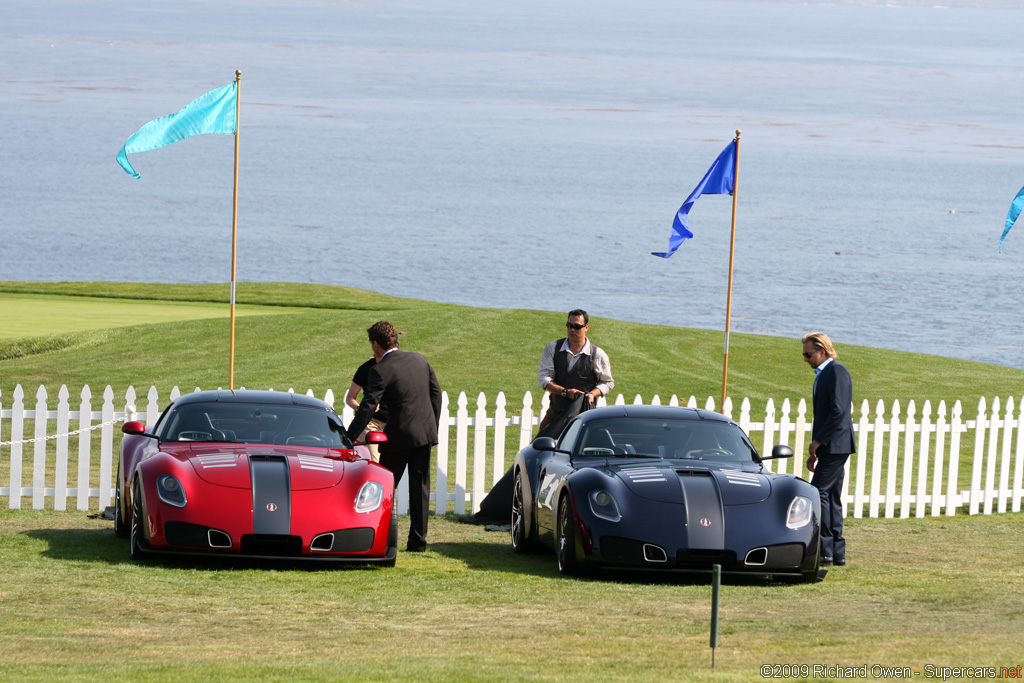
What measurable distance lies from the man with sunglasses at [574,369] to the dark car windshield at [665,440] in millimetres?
1472

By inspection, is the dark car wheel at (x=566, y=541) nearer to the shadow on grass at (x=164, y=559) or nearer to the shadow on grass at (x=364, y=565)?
the shadow on grass at (x=364, y=565)

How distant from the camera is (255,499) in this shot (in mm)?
9055

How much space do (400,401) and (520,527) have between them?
1358 mm

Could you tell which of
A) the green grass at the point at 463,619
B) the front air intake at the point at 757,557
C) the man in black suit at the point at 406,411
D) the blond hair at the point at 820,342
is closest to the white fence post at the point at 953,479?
the green grass at the point at 463,619

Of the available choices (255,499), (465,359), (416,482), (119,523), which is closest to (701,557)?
(416,482)

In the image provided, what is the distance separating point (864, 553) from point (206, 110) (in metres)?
7.98

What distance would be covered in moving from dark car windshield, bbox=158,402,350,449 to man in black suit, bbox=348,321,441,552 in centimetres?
26

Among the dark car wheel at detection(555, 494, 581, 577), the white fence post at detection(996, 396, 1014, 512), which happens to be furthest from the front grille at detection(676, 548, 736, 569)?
the white fence post at detection(996, 396, 1014, 512)

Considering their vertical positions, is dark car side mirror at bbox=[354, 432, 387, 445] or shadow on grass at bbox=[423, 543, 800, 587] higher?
dark car side mirror at bbox=[354, 432, 387, 445]

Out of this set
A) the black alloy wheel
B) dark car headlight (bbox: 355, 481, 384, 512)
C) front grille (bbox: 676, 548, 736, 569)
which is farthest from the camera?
the black alloy wheel

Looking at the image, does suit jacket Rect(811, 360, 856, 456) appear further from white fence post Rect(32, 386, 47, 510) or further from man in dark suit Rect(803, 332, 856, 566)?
white fence post Rect(32, 386, 47, 510)

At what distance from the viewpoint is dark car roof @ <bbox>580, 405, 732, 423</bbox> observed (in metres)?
10.4

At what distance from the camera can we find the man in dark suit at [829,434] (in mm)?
10070

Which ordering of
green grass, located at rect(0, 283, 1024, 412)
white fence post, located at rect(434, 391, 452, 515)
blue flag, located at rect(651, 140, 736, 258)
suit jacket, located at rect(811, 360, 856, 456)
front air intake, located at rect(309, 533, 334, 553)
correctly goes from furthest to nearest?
green grass, located at rect(0, 283, 1024, 412), blue flag, located at rect(651, 140, 736, 258), white fence post, located at rect(434, 391, 452, 515), suit jacket, located at rect(811, 360, 856, 456), front air intake, located at rect(309, 533, 334, 553)
